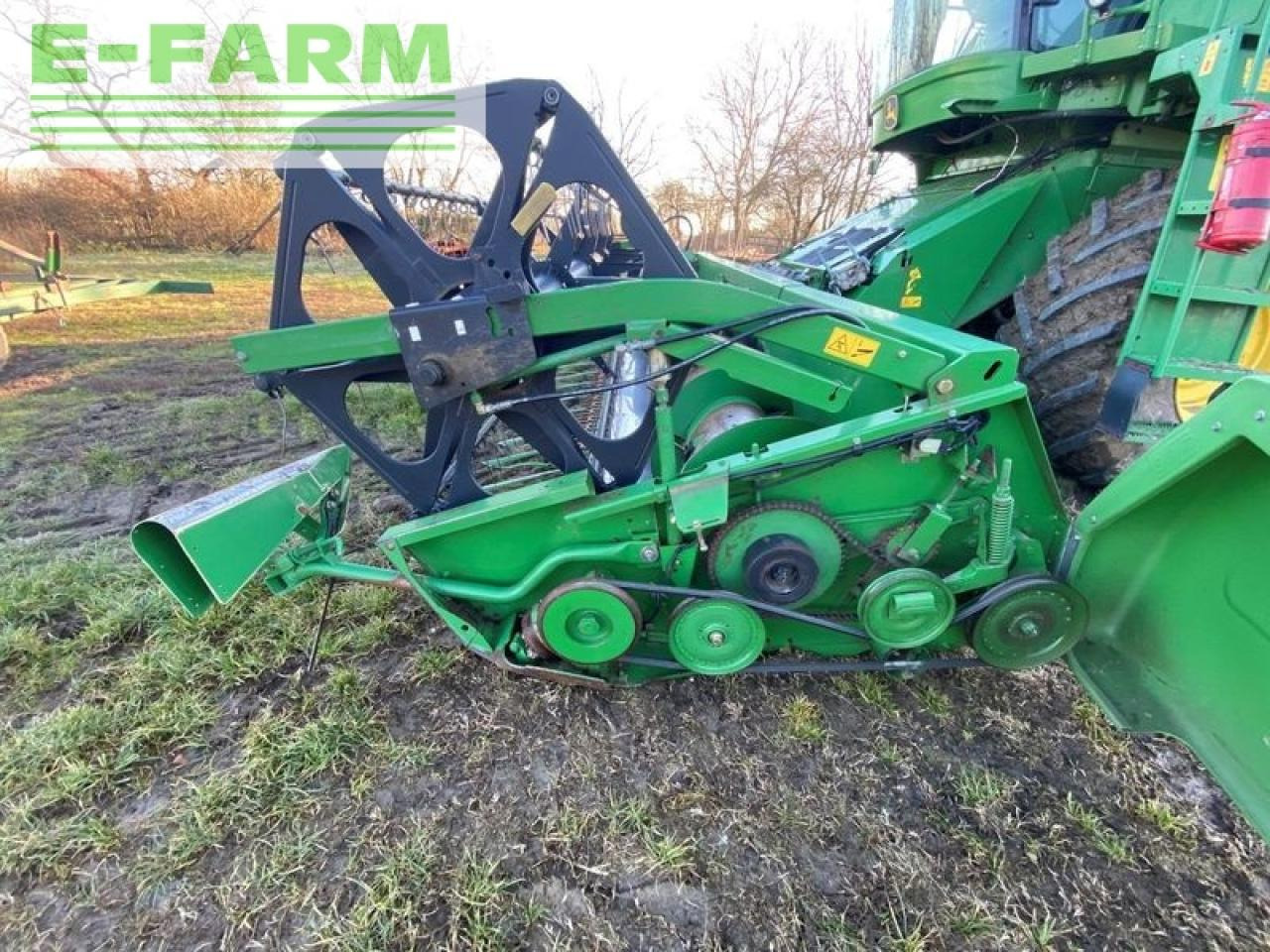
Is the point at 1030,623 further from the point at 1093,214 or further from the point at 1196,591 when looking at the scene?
the point at 1093,214

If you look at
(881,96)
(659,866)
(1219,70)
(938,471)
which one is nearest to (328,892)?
(659,866)

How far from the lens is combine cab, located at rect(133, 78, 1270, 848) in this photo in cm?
192

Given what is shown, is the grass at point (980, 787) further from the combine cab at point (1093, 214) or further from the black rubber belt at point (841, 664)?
the combine cab at point (1093, 214)

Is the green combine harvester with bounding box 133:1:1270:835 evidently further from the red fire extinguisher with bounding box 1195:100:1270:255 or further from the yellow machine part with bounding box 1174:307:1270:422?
the yellow machine part with bounding box 1174:307:1270:422

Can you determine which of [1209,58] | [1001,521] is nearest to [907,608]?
[1001,521]

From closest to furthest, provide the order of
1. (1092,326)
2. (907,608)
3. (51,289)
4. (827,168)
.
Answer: (907,608)
(1092,326)
(51,289)
(827,168)

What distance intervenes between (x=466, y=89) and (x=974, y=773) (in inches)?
103

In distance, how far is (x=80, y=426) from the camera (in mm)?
4980

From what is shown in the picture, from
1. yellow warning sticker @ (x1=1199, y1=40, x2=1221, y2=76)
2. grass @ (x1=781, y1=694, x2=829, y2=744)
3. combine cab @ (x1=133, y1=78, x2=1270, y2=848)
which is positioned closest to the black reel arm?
combine cab @ (x1=133, y1=78, x2=1270, y2=848)

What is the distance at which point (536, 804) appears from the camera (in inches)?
78.4

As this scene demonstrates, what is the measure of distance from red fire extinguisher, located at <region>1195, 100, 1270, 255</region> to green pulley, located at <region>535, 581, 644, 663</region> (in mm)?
2415

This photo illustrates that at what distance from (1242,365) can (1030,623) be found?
1881mm

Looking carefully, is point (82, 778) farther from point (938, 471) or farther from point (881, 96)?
point (881, 96)

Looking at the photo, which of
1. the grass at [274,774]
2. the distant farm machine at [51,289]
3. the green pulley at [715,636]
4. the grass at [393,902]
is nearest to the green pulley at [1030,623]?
the green pulley at [715,636]
